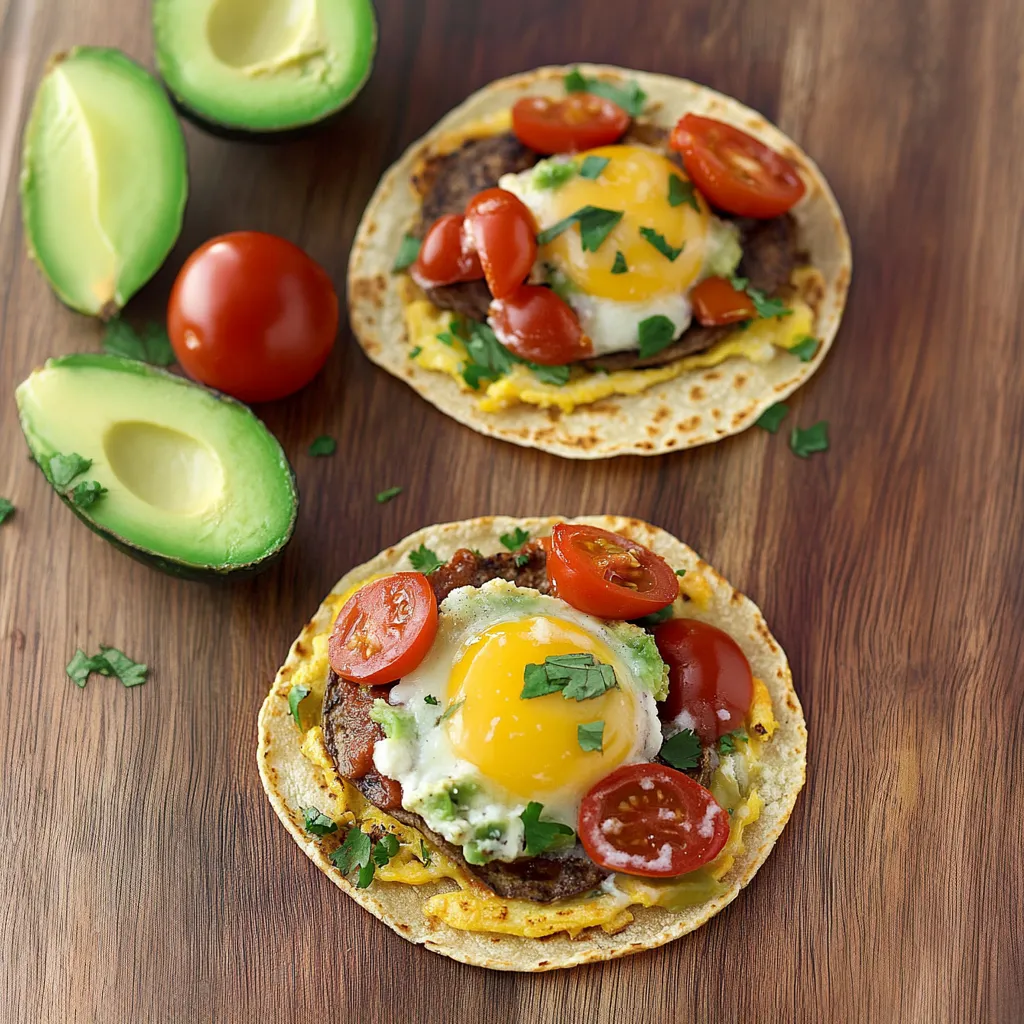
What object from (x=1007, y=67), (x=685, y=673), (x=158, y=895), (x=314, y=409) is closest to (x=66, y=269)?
(x=314, y=409)

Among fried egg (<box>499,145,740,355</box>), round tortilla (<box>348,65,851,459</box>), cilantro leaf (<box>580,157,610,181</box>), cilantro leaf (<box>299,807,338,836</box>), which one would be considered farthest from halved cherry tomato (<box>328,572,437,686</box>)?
cilantro leaf (<box>580,157,610,181</box>)

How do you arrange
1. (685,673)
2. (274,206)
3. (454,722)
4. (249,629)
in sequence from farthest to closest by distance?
(274,206) → (249,629) → (685,673) → (454,722)

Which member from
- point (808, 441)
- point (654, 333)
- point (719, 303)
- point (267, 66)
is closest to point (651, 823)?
point (808, 441)

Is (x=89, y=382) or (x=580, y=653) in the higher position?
(x=89, y=382)

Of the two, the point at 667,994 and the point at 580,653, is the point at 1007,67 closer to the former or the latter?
the point at 580,653

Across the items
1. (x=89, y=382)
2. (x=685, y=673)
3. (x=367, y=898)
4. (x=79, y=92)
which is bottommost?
(x=367, y=898)

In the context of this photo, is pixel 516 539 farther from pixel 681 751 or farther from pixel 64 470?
pixel 64 470

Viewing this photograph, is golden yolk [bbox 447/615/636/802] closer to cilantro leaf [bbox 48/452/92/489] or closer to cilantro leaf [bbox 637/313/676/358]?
cilantro leaf [bbox 637/313/676/358]
